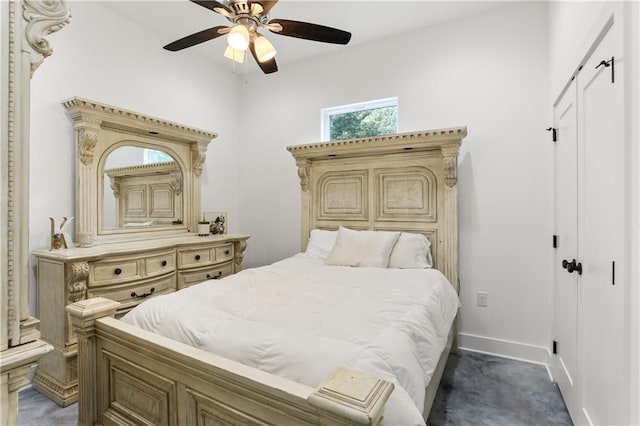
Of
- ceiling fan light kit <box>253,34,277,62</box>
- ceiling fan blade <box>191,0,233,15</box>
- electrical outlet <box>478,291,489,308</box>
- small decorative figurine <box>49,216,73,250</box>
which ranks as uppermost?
ceiling fan blade <box>191,0,233,15</box>

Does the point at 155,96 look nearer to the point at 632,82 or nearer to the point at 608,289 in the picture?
the point at 632,82

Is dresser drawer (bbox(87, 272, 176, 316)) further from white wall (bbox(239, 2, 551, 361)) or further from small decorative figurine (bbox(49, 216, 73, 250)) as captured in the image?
white wall (bbox(239, 2, 551, 361))

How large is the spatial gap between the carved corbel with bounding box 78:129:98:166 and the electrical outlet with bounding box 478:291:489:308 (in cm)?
361

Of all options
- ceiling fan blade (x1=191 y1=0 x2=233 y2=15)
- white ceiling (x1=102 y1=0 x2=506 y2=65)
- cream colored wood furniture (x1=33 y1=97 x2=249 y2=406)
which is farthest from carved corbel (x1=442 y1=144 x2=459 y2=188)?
cream colored wood furniture (x1=33 y1=97 x2=249 y2=406)

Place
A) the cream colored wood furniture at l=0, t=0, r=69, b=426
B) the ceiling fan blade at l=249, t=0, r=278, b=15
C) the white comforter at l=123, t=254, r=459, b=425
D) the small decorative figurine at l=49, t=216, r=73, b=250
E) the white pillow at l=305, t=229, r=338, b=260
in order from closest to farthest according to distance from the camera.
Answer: the cream colored wood furniture at l=0, t=0, r=69, b=426
the white comforter at l=123, t=254, r=459, b=425
the ceiling fan blade at l=249, t=0, r=278, b=15
the small decorative figurine at l=49, t=216, r=73, b=250
the white pillow at l=305, t=229, r=338, b=260

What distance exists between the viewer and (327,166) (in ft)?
11.6

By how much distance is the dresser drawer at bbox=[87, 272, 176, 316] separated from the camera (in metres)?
2.38

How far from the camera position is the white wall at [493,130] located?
8.96 feet

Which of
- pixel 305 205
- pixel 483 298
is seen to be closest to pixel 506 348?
pixel 483 298

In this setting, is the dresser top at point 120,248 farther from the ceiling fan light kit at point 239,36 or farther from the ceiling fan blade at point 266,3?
the ceiling fan blade at point 266,3

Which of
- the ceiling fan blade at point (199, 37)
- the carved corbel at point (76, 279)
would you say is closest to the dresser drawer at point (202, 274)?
→ the carved corbel at point (76, 279)

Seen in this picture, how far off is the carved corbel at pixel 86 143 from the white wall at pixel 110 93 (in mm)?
116

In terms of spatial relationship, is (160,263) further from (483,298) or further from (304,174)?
(483,298)

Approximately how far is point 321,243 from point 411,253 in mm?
912
